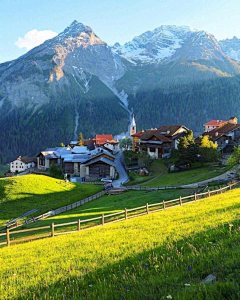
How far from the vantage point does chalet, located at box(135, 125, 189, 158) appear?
86.8 metres

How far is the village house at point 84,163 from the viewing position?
259 ft

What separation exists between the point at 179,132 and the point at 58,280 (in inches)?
3453

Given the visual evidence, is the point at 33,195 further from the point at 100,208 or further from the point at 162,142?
the point at 162,142

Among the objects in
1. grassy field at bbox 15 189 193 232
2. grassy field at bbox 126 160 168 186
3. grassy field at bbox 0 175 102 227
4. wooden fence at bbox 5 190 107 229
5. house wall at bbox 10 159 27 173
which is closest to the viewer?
grassy field at bbox 15 189 193 232

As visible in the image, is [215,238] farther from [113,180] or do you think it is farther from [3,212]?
[113,180]

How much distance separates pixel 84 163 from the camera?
8169 centimetres

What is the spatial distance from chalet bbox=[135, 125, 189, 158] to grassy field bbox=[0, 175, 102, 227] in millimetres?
39637

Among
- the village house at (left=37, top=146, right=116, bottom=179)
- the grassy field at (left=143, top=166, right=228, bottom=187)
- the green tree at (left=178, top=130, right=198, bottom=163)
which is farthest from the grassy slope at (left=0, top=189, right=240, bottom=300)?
the village house at (left=37, top=146, right=116, bottom=179)

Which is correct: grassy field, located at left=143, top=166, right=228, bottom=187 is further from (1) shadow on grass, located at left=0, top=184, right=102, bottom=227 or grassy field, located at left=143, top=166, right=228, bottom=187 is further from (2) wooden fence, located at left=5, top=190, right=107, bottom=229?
(1) shadow on grass, located at left=0, top=184, right=102, bottom=227

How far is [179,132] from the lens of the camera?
3620 inches

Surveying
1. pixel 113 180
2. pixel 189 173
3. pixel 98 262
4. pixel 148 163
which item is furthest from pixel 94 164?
pixel 98 262

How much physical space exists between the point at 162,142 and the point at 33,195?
52.2 m

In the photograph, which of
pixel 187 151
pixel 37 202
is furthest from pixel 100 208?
pixel 187 151

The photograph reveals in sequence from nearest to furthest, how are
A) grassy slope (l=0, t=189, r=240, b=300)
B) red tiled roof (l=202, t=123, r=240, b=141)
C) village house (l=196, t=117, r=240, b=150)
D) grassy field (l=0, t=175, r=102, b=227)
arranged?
grassy slope (l=0, t=189, r=240, b=300), grassy field (l=0, t=175, r=102, b=227), village house (l=196, t=117, r=240, b=150), red tiled roof (l=202, t=123, r=240, b=141)
